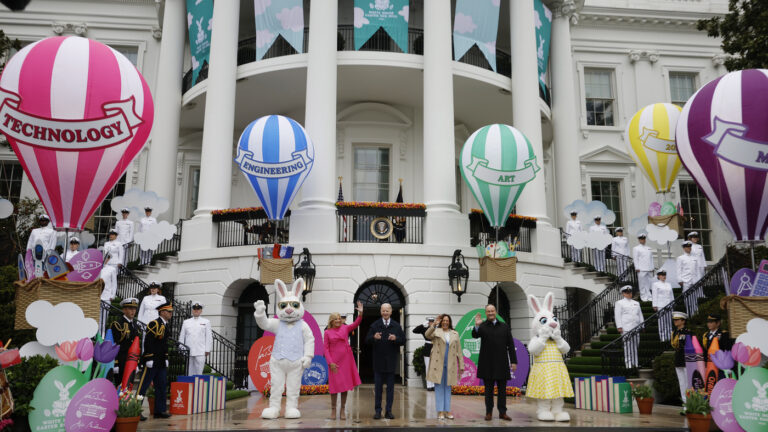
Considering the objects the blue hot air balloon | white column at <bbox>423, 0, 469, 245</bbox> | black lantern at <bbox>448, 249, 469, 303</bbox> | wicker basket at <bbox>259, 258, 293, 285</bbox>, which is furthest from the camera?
white column at <bbox>423, 0, 469, 245</bbox>

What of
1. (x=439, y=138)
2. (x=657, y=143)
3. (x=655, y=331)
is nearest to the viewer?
(x=655, y=331)

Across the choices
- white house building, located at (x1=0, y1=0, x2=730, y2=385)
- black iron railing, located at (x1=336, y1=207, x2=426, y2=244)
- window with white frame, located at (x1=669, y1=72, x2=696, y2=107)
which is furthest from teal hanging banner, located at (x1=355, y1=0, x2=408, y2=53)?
window with white frame, located at (x1=669, y1=72, x2=696, y2=107)

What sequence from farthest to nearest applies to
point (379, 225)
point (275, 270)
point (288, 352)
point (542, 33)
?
point (542, 33)
point (379, 225)
point (275, 270)
point (288, 352)

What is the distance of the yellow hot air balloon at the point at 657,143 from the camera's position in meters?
16.5

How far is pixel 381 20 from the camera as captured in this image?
722 inches

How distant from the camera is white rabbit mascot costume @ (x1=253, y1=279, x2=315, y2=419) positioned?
9750 mm

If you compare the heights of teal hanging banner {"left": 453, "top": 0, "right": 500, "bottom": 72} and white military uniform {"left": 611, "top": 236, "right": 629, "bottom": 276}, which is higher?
teal hanging banner {"left": 453, "top": 0, "right": 500, "bottom": 72}

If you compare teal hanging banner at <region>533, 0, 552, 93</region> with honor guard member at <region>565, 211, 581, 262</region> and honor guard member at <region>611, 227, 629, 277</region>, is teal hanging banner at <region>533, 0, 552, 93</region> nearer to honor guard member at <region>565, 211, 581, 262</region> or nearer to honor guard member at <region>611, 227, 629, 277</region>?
honor guard member at <region>565, 211, 581, 262</region>

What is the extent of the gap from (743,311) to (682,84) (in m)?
19.9

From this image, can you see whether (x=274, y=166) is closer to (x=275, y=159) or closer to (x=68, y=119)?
(x=275, y=159)

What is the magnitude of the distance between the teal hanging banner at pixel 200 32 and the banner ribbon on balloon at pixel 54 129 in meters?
10.6

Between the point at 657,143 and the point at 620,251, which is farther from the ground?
the point at 657,143

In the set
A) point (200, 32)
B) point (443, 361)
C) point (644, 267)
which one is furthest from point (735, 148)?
point (200, 32)

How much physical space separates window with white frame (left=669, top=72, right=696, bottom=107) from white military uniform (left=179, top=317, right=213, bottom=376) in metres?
21.1
